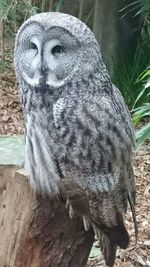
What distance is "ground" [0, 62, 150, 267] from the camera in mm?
2928

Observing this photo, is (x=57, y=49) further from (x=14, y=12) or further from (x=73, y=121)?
(x=14, y=12)

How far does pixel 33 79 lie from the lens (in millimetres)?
2137

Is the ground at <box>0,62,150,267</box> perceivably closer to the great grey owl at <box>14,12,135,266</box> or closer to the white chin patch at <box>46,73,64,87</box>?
the great grey owl at <box>14,12,135,266</box>

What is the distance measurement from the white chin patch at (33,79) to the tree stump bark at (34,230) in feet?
0.92

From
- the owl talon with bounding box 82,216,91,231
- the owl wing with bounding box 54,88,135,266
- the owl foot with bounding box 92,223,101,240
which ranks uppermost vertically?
the owl wing with bounding box 54,88,135,266

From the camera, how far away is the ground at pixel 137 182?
2.93 meters

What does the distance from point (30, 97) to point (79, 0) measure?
334 centimetres

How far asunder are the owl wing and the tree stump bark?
2.7 inches

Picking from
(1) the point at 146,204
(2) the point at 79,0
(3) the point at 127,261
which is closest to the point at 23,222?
(3) the point at 127,261

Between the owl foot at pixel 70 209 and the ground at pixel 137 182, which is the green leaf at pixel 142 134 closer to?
the ground at pixel 137 182

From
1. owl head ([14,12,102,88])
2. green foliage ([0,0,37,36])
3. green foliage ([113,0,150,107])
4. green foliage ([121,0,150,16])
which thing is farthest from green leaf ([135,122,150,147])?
green foliage ([0,0,37,36])

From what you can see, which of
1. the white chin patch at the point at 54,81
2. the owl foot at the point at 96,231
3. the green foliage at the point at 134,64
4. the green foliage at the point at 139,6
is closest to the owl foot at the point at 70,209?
the owl foot at the point at 96,231

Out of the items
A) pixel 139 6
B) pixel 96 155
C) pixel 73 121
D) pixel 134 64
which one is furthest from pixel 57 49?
pixel 134 64

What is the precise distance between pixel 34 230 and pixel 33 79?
0.49 meters
